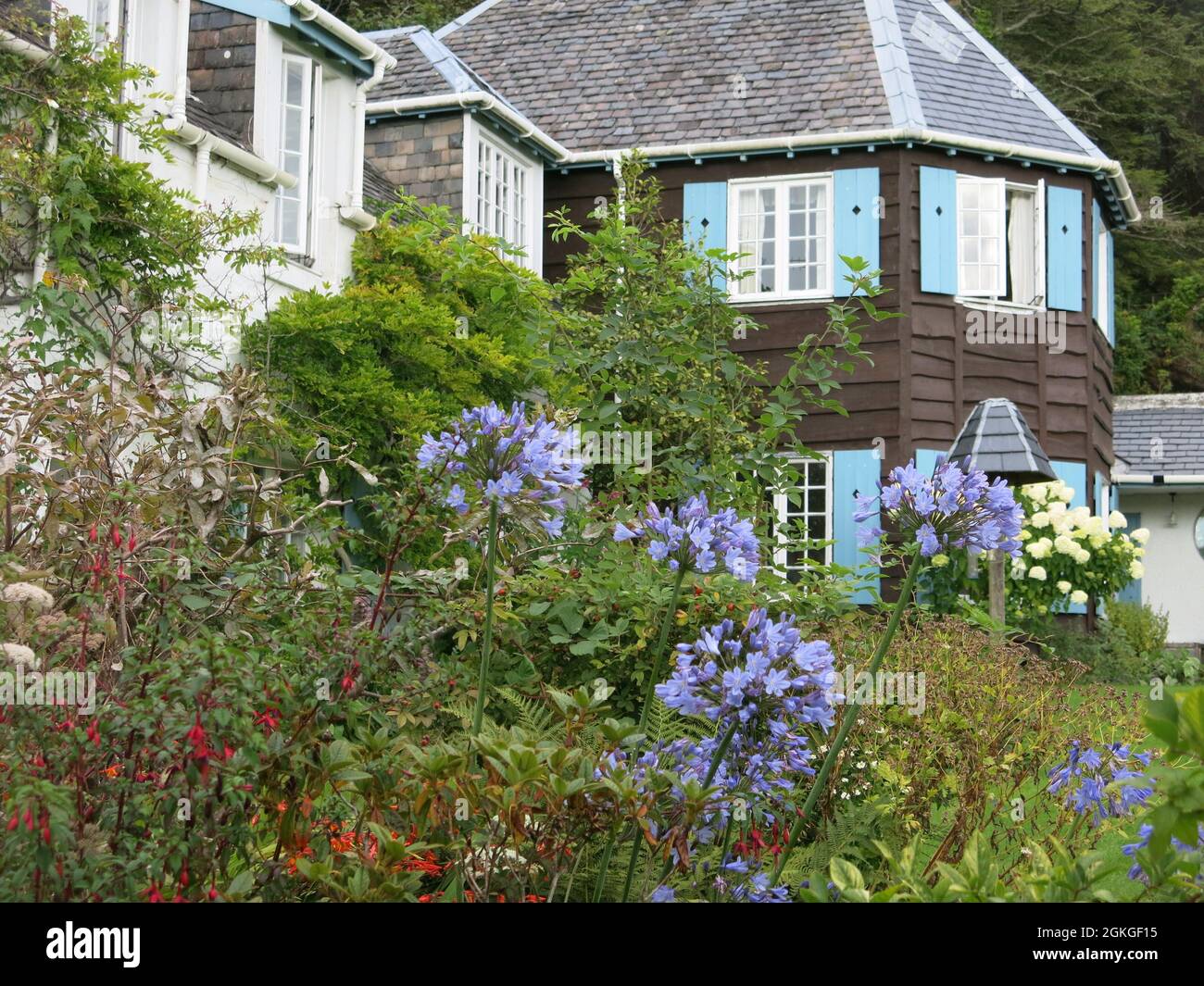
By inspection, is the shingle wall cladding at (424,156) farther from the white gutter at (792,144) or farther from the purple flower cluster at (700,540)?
the purple flower cluster at (700,540)

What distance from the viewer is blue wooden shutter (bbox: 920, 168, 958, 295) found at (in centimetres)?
1513

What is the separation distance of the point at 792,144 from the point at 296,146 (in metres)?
6.04

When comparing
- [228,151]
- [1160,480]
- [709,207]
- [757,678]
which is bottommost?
[757,678]

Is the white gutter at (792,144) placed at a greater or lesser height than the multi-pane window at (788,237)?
greater

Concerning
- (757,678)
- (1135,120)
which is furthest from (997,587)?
(1135,120)

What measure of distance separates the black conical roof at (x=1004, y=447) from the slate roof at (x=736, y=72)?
18.8 ft

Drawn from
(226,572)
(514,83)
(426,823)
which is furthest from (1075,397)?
(426,823)

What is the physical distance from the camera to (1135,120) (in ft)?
97.2

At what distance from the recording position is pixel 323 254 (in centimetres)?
1144

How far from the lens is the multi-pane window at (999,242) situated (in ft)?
51.1

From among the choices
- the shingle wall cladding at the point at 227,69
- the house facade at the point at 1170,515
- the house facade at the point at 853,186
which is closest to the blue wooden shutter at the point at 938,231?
the house facade at the point at 853,186

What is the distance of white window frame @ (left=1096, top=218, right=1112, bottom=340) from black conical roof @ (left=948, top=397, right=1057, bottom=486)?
707 cm

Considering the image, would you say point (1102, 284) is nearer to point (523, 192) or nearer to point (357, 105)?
point (523, 192)

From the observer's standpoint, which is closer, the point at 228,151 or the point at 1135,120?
the point at 228,151
